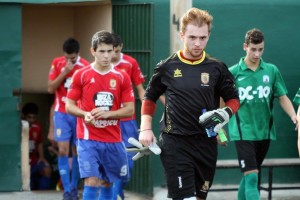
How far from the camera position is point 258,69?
1105 cm

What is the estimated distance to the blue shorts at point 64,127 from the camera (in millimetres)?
12742

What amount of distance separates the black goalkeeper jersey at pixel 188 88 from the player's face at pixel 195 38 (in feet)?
0.35

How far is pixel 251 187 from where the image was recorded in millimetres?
10711

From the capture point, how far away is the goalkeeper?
319 inches

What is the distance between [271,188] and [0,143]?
3.89 metres

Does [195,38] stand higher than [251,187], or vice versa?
[195,38]

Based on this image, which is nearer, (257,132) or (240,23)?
(257,132)

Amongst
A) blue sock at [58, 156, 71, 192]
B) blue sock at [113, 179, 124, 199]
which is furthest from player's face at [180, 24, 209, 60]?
blue sock at [58, 156, 71, 192]

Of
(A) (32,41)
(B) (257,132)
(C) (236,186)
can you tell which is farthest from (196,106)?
(A) (32,41)

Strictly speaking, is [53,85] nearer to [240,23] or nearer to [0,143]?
[0,143]

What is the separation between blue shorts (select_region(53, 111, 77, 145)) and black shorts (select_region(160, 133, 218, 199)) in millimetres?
4635

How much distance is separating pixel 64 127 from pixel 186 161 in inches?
192

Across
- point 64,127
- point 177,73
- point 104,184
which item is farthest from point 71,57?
point 177,73

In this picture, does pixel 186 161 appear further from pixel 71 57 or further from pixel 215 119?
pixel 71 57
